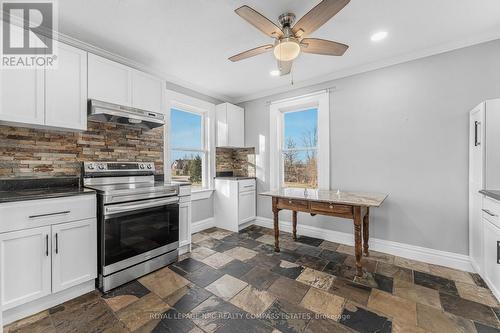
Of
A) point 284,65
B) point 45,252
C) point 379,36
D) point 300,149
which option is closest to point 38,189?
point 45,252

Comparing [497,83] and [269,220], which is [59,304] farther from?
[497,83]

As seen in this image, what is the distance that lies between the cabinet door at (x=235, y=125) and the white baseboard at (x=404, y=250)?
1.89 metres

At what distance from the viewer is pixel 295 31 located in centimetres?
186

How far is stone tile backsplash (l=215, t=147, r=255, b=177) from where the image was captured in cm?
434

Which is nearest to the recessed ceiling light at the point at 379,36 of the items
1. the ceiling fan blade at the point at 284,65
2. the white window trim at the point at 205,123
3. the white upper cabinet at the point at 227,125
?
the ceiling fan blade at the point at 284,65

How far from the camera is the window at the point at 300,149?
3.71 m

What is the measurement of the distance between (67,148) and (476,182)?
4.35 m

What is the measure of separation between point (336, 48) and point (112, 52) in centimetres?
255

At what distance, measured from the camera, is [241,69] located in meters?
3.18

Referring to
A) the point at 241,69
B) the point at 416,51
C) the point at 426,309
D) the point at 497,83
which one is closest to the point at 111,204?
the point at 241,69

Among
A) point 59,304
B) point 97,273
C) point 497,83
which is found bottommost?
point 59,304

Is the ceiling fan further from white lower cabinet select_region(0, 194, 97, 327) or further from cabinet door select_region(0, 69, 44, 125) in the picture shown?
white lower cabinet select_region(0, 194, 97, 327)

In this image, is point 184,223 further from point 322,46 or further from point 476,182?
point 476,182

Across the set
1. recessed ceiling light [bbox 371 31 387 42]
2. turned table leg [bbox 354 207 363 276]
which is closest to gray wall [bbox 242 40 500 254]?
recessed ceiling light [bbox 371 31 387 42]
